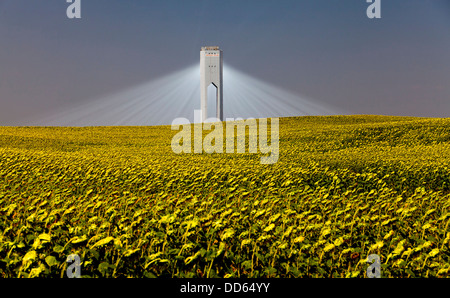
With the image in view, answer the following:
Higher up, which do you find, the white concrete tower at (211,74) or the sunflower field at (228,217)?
the white concrete tower at (211,74)

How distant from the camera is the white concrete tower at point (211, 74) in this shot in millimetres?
60875

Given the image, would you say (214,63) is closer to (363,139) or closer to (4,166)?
(363,139)

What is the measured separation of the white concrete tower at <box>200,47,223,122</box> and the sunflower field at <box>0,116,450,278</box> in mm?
35183

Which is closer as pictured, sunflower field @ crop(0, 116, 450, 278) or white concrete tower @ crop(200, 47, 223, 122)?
sunflower field @ crop(0, 116, 450, 278)

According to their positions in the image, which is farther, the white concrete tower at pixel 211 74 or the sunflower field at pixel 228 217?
the white concrete tower at pixel 211 74

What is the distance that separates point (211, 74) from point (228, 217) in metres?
55.7

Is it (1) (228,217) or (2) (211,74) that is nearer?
(1) (228,217)

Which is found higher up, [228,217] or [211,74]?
[211,74]

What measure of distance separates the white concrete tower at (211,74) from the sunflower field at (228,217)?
115ft

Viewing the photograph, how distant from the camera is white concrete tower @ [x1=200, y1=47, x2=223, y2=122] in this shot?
60875 mm

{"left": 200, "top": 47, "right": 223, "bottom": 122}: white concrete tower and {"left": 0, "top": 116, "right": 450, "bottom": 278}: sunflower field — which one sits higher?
{"left": 200, "top": 47, "right": 223, "bottom": 122}: white concrete tower

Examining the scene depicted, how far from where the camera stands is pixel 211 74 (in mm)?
61156
